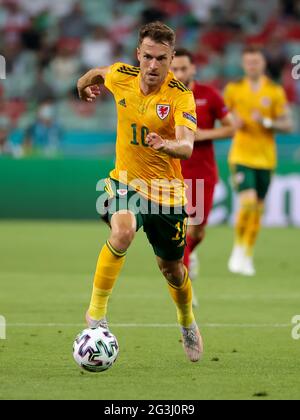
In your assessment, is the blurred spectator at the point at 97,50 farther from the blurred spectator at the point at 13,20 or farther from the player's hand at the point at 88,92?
the player's hand at the point at 88,92

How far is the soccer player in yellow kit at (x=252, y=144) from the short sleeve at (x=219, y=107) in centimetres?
295

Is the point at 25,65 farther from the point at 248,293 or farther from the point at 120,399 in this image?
the point at 120,399

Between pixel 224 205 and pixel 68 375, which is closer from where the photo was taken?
pixel 68 375

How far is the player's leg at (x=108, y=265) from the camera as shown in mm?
7027

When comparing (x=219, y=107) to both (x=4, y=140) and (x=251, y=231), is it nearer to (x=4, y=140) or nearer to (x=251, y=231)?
(x=251, y=231)

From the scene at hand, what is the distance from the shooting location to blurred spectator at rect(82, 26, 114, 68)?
2389 cm

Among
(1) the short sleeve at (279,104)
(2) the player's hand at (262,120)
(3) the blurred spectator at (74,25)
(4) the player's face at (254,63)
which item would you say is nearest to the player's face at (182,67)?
(4) the player's face at (254,63)

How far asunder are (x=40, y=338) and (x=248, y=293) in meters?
3.60

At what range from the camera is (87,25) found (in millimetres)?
24938

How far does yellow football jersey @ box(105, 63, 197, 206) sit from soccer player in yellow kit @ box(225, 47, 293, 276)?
6.01 metres

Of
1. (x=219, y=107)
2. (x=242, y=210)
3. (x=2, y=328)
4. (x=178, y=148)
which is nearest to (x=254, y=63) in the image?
(x=242, y=210)

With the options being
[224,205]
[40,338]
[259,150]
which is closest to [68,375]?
[40,338]

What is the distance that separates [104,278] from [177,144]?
1.04m
